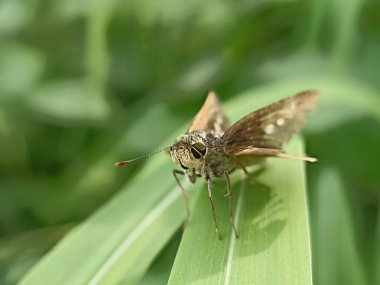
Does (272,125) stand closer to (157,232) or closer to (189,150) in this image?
(189,150)

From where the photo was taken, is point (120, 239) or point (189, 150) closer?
point (189, 150)

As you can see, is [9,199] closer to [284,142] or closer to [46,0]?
[46,0]

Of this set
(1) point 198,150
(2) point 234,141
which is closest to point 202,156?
(1) point 198,150

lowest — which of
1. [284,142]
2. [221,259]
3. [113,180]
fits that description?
[221,259]

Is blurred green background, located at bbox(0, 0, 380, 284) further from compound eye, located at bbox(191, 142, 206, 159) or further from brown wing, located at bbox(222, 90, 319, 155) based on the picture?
compound eye, located at bbox(191, 142, 206, 159)

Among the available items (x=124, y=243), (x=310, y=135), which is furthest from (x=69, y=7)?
(x=124, y=243)

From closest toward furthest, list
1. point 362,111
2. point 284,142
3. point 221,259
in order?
point 221,259 → point 284,142 → point 362,111

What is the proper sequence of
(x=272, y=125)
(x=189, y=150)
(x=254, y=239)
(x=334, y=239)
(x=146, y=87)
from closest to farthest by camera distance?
(x=254, y=239), (x=189, y=150), (x=272, y=125), (x=334, y=239), (x=146, y=87)

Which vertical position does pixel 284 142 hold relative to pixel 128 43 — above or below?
below
